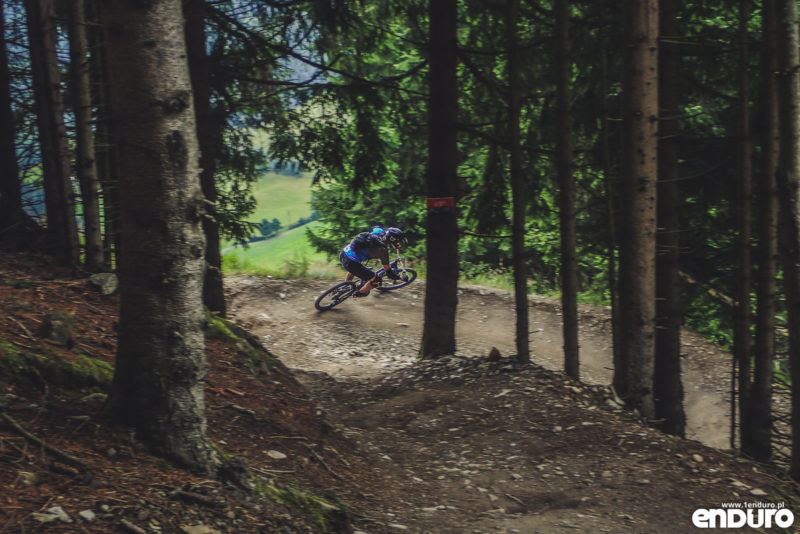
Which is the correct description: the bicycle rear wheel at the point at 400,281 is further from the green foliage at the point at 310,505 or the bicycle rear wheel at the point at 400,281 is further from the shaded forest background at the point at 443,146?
the green foliage at the point at 310,505

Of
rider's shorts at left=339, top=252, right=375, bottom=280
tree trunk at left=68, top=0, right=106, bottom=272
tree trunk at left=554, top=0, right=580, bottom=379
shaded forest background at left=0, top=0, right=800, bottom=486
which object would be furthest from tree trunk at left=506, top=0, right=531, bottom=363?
rider's shorts at left=339, top=252, right=375, bottom=280

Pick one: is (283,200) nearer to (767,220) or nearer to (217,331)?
(217,331)

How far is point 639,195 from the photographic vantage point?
7.13 meters

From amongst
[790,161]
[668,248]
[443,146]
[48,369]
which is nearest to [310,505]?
[48,369]

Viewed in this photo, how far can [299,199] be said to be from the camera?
100250 millimetres

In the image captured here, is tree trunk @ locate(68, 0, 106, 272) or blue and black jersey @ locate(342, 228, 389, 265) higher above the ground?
tree trunk @ locate(68, 0, 106, 272)

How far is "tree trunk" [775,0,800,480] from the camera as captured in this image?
6.59 meters

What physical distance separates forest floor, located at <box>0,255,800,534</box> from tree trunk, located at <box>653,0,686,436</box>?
147 cm

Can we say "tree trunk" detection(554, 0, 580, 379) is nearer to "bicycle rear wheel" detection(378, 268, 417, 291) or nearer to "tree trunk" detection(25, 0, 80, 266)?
"tree trunk" detection(25, 0, 80, 266)

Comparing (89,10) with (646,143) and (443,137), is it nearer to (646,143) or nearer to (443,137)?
(443,137)

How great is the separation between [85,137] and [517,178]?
5.31 meters

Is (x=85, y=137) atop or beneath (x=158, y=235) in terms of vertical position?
atop

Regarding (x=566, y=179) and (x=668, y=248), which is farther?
(x=668, y=248)

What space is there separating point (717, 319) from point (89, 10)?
14191 mm
